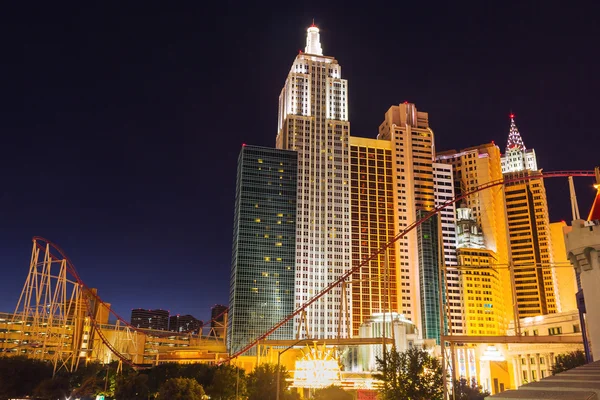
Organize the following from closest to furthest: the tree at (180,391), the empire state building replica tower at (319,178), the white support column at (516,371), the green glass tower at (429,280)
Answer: the tree at (180,391)
the white support column at (516,371)
the empire state building replica tower at (319,178)
the green glass tower at (429,280)

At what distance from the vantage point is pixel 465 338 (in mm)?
48375

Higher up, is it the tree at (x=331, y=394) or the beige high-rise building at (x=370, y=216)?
the beige high-rise building at (x=370, y=216)

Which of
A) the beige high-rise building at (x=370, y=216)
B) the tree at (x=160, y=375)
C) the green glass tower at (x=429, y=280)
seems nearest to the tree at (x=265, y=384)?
the tree at (x=160, y=375)

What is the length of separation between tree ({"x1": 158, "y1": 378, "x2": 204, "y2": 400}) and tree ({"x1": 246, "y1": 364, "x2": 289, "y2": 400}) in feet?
22.3

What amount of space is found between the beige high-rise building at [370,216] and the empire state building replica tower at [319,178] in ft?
15.4

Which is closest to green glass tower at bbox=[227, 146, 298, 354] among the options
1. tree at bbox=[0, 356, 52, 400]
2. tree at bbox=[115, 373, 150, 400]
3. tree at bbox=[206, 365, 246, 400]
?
tree at bbox=[115, 373, 150, 400]

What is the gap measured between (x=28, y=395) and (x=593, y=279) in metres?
71.3

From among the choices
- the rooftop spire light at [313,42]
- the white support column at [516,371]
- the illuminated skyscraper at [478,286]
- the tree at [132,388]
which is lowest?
the tree at [132,388]

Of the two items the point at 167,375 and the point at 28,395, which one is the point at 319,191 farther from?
the point at 28,395

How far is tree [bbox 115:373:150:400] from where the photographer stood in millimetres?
69375

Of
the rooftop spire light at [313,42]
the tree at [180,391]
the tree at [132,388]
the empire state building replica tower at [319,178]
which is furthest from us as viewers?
the rooftop spire light at [313,42]

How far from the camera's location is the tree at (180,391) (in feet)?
185

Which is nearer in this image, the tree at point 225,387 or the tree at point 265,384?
the tree at point 265,384

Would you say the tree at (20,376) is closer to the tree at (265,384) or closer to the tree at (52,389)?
the tree at (52,389)
